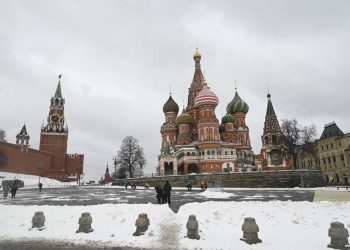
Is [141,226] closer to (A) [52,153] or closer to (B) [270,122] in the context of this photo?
(B) [270,122]

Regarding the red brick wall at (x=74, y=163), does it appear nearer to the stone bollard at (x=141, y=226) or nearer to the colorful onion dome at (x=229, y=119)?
the colorful onion dome at (x=229, y=119)

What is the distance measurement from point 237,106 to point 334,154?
24.5 m

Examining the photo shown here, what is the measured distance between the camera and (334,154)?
63.1 metres

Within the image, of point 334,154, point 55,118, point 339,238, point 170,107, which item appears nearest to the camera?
point 339,238

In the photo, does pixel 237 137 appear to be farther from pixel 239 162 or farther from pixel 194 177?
pixel 194 177

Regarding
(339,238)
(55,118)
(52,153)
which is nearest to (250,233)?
(339,238)

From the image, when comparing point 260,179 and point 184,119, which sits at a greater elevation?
point 184,119

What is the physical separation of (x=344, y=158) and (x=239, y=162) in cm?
2085

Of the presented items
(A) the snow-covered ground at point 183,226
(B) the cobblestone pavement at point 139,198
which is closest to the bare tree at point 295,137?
(B) the cobblestone pavement at point 139,198

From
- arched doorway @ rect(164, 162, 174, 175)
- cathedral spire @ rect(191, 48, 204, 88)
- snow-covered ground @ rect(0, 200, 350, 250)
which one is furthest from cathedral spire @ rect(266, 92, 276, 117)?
snow-covered ground @ rect(0, 200, 350, 250)

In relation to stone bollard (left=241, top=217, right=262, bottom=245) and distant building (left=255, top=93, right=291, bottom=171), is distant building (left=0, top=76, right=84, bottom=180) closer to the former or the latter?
distant building (left=255, top=93, right=291, bottom=171)

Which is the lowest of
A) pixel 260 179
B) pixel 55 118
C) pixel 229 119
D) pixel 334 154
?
pixel 260 179

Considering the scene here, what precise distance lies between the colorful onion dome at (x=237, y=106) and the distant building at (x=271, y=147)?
664cm

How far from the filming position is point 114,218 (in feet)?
38.7
